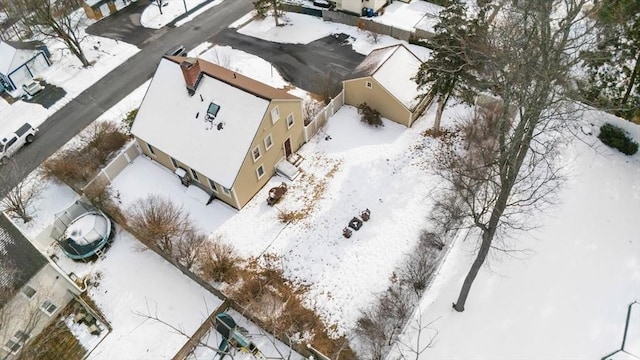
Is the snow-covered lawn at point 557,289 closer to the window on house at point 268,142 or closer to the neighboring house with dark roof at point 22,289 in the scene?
the window on house at point 268,142

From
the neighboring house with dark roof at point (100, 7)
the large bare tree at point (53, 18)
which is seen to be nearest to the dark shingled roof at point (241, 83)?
the large bare tree at point (53, 18)

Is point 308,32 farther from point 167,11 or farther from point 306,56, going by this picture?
point 167,11

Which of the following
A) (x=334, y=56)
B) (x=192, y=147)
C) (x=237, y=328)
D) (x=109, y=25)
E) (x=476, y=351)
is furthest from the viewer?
(x=109, y=25)

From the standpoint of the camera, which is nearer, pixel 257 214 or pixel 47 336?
pixel 47 336

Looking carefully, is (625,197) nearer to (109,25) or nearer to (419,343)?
(419,343)

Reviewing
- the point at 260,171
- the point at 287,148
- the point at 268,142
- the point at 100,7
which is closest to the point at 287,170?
the point at 287,148

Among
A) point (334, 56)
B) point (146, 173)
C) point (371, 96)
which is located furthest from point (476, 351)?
point (334, 56)

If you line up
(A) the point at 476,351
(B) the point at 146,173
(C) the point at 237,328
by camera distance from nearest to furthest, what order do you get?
(A) the point at 476,351 → (C) the point at 237,328 → (B) the point at 146,173

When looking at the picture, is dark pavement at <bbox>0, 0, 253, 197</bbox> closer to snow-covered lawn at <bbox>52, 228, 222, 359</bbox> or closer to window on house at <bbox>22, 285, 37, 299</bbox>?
snow-covered lawn at <bbox>52, 228, 222, 359</bbox>
